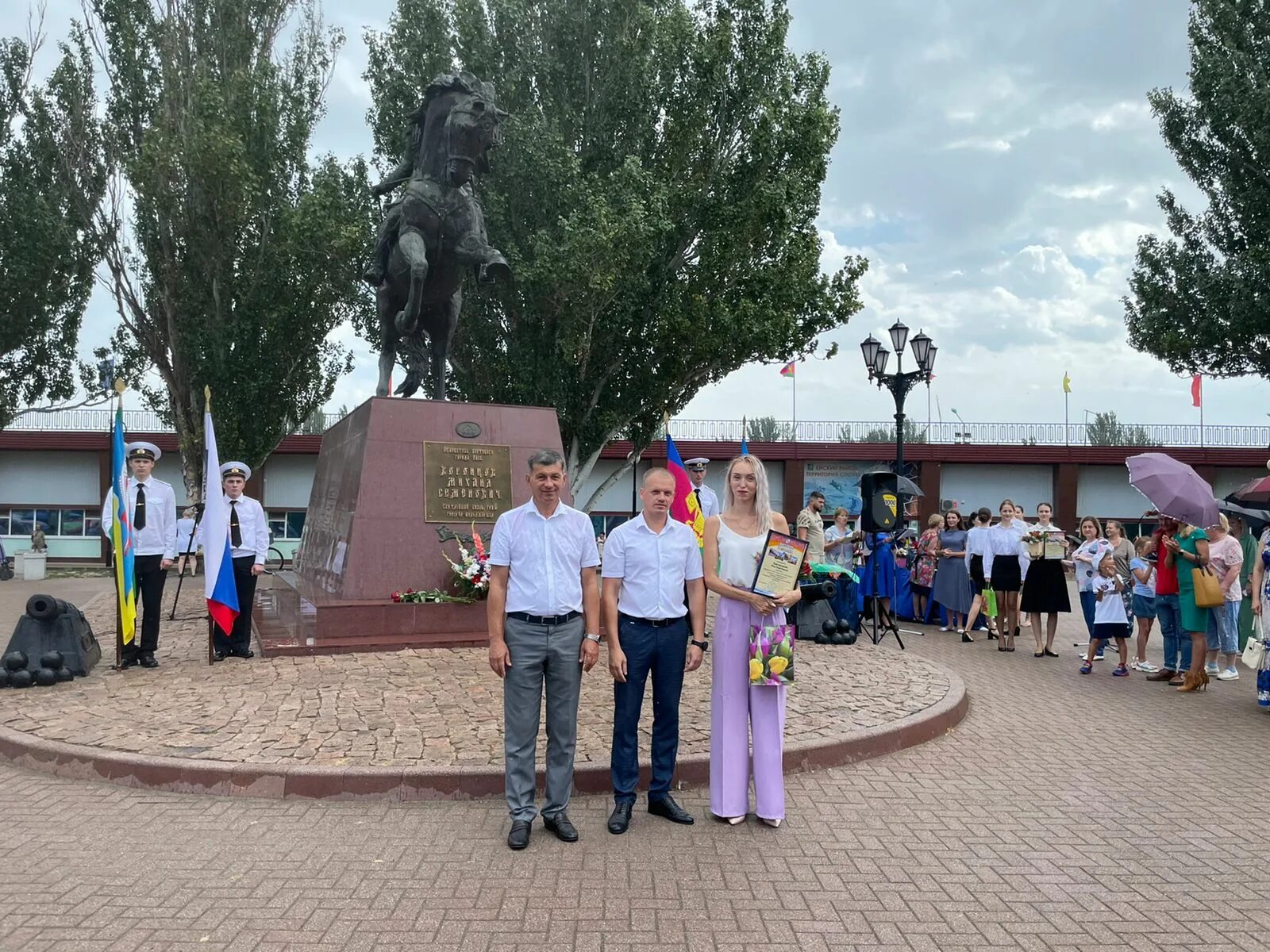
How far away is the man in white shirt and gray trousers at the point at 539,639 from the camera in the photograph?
4.07 m

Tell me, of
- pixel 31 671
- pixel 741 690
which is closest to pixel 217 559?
pixel 31 671

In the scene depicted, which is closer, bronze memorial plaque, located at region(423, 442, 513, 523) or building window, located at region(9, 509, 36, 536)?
bronze memorial plaque, located at region(423, 442, 513, 523)

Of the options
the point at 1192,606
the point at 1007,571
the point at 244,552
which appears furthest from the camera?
the point at 1007,571

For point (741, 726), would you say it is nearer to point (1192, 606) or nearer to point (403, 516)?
point (403, 516)

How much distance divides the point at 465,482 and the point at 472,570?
3.57 feet

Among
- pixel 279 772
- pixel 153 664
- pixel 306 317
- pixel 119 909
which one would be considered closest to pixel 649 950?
pixel 119 909

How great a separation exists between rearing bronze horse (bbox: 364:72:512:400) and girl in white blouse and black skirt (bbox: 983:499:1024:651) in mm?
6679

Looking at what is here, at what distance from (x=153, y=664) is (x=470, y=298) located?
13.5 metres

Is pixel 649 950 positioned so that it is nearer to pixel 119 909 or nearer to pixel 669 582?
pixel 669 582

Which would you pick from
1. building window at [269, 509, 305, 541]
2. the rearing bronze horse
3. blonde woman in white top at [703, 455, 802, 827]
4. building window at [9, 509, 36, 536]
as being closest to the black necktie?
the rearing bronze horse

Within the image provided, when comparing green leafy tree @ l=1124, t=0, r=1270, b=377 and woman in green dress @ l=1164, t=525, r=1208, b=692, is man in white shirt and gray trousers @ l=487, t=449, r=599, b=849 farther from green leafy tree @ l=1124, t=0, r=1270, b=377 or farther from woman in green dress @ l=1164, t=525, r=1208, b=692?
green leafy tree @ l=1124, t=0, r=1270, b=377

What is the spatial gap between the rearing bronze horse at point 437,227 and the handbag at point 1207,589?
23.6ft

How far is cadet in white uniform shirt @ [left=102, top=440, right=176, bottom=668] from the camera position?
757cm

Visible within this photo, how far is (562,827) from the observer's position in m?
4.07
